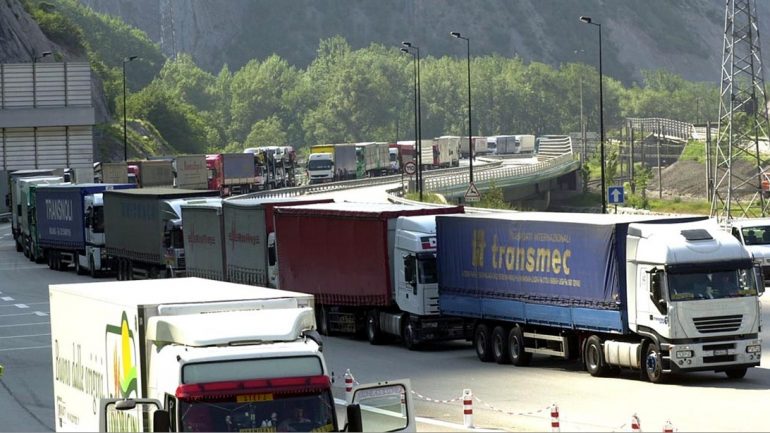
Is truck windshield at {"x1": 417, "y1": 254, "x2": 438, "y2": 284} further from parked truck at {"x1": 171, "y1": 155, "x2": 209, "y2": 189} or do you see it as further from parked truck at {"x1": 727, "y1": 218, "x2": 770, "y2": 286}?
parked truck at {"x1": 171, "y1": 155, "x2": 209, "y2": 189}

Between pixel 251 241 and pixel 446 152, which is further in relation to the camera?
pixel 446 152

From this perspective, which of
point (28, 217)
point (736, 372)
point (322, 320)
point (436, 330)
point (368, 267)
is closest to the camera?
point (736, 372)

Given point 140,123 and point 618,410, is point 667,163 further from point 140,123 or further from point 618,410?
point 618,410

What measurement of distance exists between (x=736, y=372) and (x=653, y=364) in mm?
1672

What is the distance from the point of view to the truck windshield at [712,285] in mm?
26172

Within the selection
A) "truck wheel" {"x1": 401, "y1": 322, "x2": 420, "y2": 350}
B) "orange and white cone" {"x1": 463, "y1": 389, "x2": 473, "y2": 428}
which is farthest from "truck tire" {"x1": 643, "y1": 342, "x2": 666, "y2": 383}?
"truck wheel" {"x1": 401, "y1": 322, "x2": 420, "y2": 350}

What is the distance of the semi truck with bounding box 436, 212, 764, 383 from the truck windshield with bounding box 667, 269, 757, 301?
0.02 meters

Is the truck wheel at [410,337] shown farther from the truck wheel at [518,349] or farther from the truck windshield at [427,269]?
the truck wheel at [518,349]

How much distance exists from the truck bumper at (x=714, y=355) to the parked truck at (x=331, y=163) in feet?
330

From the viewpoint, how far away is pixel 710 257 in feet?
86.8

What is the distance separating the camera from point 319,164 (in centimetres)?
12694

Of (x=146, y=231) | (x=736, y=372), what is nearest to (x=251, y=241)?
(x=146, y=231)

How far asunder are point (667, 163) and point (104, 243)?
136m

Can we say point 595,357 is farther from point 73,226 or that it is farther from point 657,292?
point 73,226
